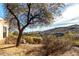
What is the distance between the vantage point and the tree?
1430mm

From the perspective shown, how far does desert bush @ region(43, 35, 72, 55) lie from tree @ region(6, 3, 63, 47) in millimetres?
151

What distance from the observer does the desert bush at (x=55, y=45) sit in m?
1.42

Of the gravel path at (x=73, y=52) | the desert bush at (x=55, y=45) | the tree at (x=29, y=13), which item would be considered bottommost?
the gravel path at (x=73, y=52)

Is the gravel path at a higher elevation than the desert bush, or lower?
lower

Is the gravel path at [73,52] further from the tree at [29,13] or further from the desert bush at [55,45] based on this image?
the tree at [29,13]

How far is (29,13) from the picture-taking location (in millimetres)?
1441

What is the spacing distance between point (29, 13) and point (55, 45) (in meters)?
0.35

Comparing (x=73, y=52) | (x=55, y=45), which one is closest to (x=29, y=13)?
(x=55, y=45)

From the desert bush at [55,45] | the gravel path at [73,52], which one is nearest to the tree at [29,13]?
the desert bush at [55,45]

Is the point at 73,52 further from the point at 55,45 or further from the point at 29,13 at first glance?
the point at 29,13

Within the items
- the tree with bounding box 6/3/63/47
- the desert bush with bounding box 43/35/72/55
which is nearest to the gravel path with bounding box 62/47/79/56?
the desert bush with bounding box 43/35/72/55

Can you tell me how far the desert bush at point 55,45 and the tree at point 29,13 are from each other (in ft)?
0.50

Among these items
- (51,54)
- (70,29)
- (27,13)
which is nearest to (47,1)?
(27,13)

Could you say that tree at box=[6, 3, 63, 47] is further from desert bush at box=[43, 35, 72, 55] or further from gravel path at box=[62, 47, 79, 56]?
gravel path at box=[62, 47, 79, 56]
